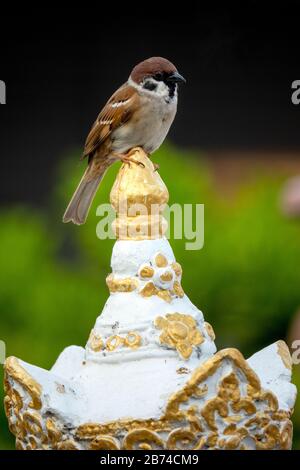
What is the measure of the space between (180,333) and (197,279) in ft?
4.39

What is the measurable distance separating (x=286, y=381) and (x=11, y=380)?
53 centimetres

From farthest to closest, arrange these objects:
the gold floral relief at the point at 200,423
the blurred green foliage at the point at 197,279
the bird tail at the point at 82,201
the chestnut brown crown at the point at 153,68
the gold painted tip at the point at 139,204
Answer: the blurred green foliage at the point at 197,279 → the bird tail at the point at 82,201 → the chestnut brown crown at the point at 153,68 → the gold painted tip at the point at 139,204 → the gold floral relief at the point at 200,423

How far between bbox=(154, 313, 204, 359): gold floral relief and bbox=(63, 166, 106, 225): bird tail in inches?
23.0

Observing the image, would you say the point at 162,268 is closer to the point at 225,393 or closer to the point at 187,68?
the point at 225,393

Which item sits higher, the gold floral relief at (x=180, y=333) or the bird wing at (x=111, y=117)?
the bird wing at (x=111, y=117)

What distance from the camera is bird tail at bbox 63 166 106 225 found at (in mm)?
2721

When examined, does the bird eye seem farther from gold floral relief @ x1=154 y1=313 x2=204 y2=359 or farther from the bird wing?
gold floral relief @ x1=154 y1=313 x2=204 y2=359

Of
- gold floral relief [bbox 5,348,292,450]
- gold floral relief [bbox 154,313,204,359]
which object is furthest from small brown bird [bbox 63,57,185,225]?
gold floral relief [bbox 5,348,292,450]

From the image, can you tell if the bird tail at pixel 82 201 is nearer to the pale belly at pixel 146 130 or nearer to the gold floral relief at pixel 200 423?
the pale belly at pixel 146 130

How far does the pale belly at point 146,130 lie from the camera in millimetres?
2756

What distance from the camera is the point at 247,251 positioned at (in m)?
3.55

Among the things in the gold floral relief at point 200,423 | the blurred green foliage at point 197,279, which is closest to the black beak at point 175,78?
the gold floral relief at point 200,423

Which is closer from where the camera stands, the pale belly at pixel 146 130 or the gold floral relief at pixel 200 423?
the gold floral relief at pixel 200 423
